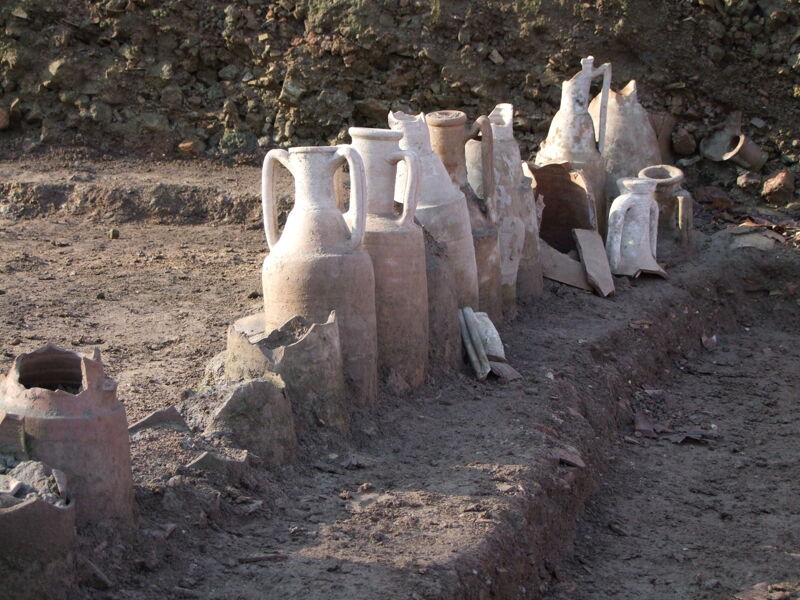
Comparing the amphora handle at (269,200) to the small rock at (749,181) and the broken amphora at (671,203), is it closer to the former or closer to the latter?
the broken amphora at (671,203)

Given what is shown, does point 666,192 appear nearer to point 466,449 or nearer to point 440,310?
point 440,310

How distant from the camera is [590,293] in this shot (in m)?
7.01

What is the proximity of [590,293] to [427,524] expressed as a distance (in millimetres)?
3367

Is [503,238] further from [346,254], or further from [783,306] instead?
[783,306]

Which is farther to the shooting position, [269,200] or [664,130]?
[664,130]

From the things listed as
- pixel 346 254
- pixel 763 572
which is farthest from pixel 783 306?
pixel 346 254

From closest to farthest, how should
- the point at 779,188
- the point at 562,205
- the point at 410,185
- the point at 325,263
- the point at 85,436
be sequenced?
the point at 85,436, the point at 325,263, the point at 410,185, the point at 562,205, the point at 779,188

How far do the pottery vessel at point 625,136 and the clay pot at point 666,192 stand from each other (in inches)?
5.7

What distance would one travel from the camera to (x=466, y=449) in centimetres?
463

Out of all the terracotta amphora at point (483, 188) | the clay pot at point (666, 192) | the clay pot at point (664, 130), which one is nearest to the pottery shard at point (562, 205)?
the clay pot at point (666, 192)

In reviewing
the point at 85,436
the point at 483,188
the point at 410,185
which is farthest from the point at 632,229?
the point at 85,436

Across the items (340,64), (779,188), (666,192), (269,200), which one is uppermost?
(340,64)

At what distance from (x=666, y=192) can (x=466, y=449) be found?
3778mm

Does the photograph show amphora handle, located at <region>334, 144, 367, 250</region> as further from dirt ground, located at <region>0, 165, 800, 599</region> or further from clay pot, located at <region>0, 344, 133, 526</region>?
clay pot, located at <region>0, 344, 133, 526</region>
